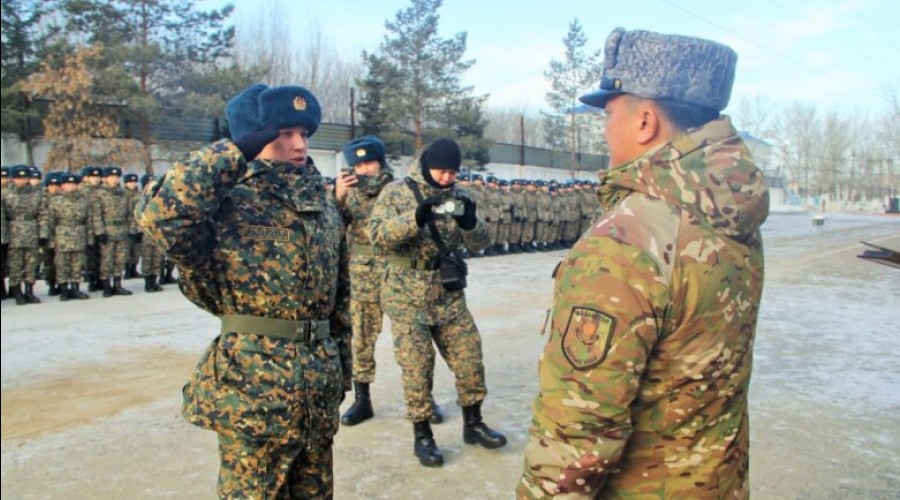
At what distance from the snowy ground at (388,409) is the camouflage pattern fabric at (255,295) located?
1.35m

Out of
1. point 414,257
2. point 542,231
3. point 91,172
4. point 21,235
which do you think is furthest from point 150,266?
point 542,231

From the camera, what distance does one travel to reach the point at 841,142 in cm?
1841

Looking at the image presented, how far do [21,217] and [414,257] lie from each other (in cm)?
816

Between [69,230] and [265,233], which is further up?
[265,233]

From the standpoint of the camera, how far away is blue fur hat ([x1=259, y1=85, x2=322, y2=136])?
100.0 inches

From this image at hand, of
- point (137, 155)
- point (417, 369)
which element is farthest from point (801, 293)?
point (137, 155)

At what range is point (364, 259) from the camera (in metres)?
5.38

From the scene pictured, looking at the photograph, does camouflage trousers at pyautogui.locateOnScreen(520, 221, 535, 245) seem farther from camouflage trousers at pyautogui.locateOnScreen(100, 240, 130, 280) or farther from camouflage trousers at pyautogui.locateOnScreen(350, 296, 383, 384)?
camouflage trousers at pyautogui.locateOnScreen(350, 296, 383, 384)

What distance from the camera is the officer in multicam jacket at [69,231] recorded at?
10023 millimetres

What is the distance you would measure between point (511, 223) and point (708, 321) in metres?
16.8

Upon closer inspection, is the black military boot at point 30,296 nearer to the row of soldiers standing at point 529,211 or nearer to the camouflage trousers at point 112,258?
the camouflage trousers at point 112,258

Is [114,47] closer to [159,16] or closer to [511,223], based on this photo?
[159,16]

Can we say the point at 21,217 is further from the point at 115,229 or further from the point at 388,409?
the point at 388,409

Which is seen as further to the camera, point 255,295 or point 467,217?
point 467,217
